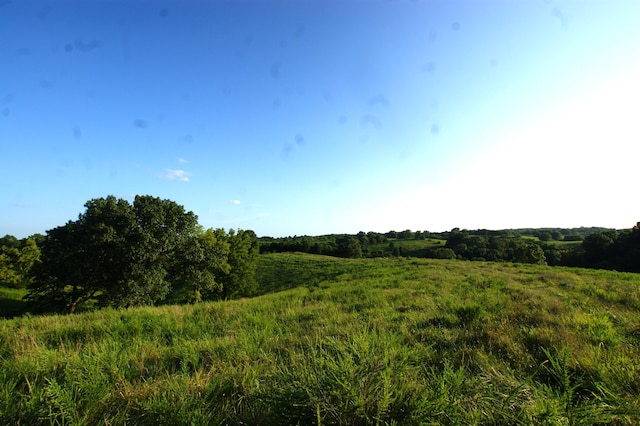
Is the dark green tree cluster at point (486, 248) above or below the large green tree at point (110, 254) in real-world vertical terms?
below

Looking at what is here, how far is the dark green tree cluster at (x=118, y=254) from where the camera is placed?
1941 centimetres

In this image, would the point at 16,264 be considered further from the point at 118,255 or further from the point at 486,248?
the point at 486,248

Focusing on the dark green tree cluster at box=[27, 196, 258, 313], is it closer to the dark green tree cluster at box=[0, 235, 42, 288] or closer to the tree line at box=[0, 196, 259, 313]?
the tree line at box=[0, 196, 259, 313]

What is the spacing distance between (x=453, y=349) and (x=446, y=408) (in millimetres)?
2289

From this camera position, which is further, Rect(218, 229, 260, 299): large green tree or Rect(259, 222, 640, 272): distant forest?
Rect(259, 222, 640, 272): distant forest

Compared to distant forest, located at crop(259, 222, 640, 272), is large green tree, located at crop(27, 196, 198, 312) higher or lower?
higher

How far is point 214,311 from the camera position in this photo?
866 centimetres

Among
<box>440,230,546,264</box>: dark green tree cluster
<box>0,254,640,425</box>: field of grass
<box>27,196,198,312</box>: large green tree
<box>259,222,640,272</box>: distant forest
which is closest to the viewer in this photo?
<box>0,254,640,425</box>: field of grass

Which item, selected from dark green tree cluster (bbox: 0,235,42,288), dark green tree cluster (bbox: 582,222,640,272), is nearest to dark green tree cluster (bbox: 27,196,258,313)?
dark green tree cluster (bbox: 0,235,42,288)

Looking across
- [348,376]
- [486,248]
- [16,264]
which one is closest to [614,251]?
→ [486,248]

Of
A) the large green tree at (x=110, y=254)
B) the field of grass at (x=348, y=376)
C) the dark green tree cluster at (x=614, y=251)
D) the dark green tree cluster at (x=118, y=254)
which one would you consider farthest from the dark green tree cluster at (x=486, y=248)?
the field of grass at (x=348, y=376)

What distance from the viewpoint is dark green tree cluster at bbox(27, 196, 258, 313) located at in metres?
19.4

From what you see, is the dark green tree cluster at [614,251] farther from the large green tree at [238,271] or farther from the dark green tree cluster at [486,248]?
the large green tree at [238,271]

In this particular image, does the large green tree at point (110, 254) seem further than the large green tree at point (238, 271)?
No
